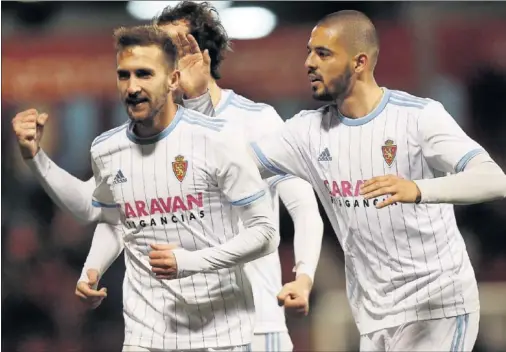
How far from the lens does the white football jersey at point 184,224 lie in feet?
8.63

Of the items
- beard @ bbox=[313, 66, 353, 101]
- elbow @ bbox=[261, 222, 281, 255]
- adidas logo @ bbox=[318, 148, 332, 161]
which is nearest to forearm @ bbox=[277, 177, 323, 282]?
elbow @ bbox=[261, 222, 281, 255]

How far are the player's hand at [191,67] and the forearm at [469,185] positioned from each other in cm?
93

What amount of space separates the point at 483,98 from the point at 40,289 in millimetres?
2028

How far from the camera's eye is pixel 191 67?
10.2ft

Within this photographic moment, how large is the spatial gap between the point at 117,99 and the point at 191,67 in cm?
122

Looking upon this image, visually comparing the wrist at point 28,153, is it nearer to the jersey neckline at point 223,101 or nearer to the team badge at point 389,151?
the jersey neckline at point 223,101

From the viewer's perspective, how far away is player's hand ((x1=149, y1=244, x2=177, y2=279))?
2.43 meters

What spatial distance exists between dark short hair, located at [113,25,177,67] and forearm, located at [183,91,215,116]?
0.32 metres

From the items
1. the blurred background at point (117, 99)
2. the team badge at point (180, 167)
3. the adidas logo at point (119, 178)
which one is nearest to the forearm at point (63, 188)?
the adidas logo at point (119, 178)

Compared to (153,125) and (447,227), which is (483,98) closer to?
(447,227)

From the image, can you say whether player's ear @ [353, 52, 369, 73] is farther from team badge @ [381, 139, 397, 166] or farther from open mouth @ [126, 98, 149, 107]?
open mouth @ [126, 98, 149, 107]

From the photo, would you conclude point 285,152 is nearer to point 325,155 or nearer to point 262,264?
point 325,155

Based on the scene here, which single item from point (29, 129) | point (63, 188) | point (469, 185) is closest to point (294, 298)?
point (469, 185)

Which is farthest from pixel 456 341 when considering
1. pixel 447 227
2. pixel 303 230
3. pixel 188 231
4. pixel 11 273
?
pixel 11 273
